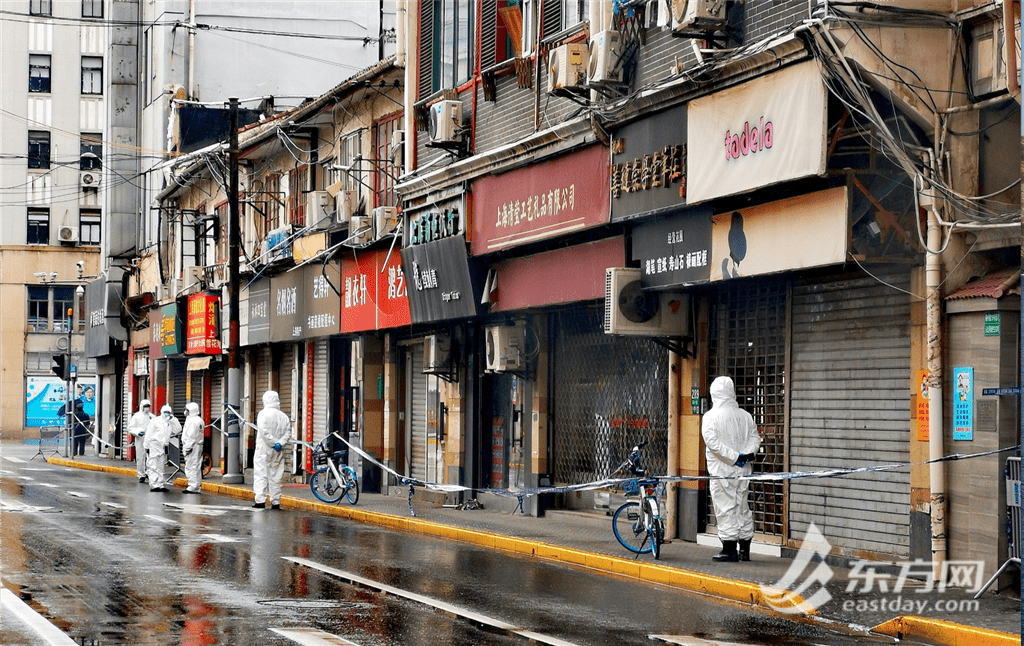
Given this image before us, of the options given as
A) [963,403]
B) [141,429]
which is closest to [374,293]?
[141,429]

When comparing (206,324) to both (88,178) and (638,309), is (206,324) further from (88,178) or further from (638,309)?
(88,178)

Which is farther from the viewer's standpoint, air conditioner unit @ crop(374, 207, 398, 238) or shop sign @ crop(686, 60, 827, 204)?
air conditioner unit @ crop(374, 207, 398, 238)

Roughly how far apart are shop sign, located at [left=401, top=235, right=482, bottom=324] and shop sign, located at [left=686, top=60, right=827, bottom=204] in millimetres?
6886

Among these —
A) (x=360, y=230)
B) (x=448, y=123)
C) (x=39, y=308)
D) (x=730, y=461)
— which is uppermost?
(x=448, y=123)

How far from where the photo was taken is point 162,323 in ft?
138

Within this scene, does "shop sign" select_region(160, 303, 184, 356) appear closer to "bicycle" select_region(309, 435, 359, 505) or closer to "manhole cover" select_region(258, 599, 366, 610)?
"bicycle" select_region(309, 435, 359, 505)

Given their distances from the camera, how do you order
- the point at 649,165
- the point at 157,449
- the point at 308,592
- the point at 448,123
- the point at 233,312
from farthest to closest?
the point at 233,312
the point at 157,449
the point at 448,123
the point at 649,165
the point at 308,592

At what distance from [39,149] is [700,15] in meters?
60.2

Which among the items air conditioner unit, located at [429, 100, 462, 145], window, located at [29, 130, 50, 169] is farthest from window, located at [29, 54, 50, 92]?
air conditioner unit, located at [429, 100, 462, 145]

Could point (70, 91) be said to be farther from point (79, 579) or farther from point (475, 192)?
point (79, 579)

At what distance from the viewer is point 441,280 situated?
23203 millimetres

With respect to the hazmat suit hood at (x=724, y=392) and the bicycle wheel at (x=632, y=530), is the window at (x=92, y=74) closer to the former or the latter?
the bicycle wheel at (x=632, y=530)

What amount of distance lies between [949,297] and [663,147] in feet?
15.4

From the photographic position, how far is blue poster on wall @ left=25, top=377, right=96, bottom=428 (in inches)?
2522
